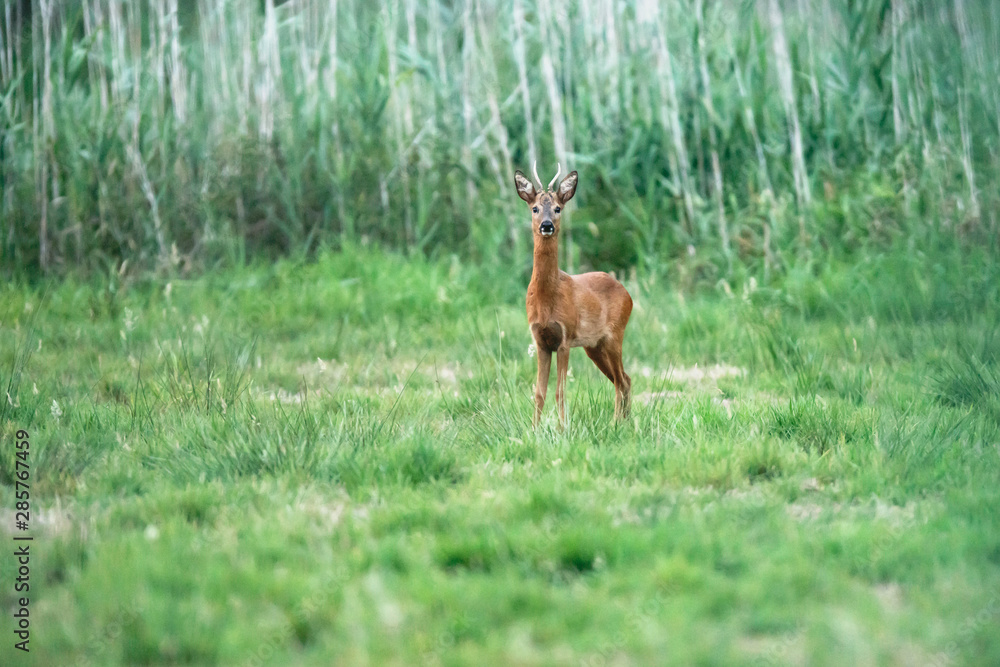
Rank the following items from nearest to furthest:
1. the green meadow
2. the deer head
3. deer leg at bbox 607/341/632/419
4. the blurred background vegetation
Result: 1. the green meadow
2. the deer head
3. deer leg at bbox 607/341/632/419
4. the blurred background vegetation

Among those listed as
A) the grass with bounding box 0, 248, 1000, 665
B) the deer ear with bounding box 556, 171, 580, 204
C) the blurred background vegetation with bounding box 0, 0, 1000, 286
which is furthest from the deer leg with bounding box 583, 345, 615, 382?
the blurred background vegetation with bounding box 0, 0, 1000, 286

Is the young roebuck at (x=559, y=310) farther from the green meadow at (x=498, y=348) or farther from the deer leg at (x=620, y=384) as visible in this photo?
the green meadow at (x=498, y=348)

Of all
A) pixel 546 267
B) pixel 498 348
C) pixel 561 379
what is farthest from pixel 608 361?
pixel 498 348

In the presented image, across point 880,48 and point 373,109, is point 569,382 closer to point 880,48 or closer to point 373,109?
point 373,109

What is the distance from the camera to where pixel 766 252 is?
7.07 meters

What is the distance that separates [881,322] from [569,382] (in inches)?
89.8

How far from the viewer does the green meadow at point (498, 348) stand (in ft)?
8.58

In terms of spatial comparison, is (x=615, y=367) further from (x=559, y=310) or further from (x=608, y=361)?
(x=559, y=310)

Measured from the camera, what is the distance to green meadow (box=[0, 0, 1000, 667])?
2.62 meters

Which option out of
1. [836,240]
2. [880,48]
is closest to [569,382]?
[836,240]

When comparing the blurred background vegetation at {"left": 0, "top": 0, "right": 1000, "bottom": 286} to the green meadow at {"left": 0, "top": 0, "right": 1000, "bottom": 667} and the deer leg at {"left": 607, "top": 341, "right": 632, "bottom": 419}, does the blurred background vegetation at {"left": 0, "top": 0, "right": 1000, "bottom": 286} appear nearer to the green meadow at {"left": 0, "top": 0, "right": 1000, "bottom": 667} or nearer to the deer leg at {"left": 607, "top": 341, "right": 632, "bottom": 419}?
the green meadow at {"left": 0, "top": 0, "right": 1000, "bottom": 667}

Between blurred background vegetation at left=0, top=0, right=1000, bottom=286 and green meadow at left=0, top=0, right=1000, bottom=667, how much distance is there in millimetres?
39

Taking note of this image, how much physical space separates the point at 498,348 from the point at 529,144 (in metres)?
2.87

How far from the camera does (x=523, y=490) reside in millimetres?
3438
